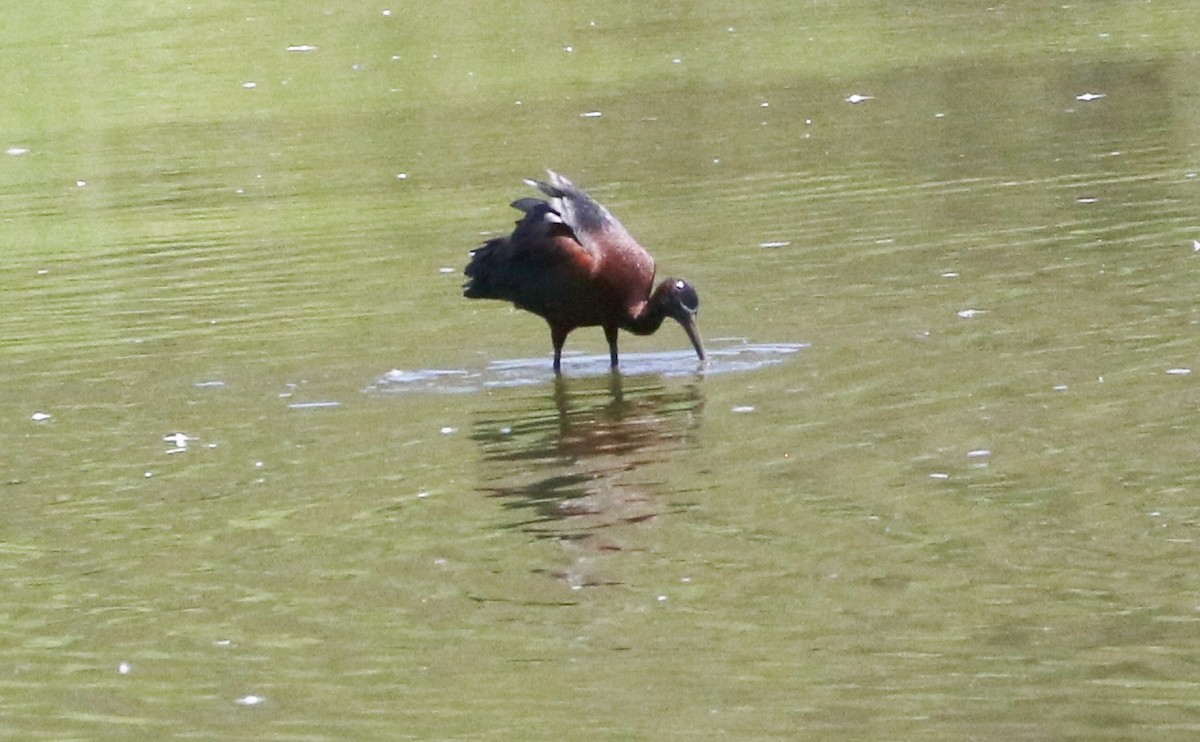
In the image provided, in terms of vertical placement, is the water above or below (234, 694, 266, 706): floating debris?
below

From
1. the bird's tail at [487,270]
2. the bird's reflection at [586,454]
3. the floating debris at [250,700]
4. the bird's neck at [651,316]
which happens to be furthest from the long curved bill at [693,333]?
the floating debris at [250,700]

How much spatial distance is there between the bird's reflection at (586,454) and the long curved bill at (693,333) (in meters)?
0.25

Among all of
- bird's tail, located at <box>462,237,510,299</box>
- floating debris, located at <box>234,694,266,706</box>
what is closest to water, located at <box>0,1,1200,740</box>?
floating debris, located at <box>234,694,266,706</box>

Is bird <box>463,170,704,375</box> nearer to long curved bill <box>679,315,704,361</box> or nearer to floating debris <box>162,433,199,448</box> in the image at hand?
long curved bill <box>679,315,704,361</box>

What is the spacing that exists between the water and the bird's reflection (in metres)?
0.03

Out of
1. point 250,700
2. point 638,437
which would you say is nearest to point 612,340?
point 638,437

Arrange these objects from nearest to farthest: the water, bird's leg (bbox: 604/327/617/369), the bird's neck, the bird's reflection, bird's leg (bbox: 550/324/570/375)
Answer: the water → the bird's reflection → the bird's neck → bird's leg (bbox: 550/324/570/375) → bird's leg (bbox: 604/327/617/369)

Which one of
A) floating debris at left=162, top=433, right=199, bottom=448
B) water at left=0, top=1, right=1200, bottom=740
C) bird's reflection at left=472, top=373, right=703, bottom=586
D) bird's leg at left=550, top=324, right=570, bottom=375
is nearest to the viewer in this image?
water at left=0, top=1, right=1200, bottom=740

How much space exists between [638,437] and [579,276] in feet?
5.03

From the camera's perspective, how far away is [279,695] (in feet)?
21.4

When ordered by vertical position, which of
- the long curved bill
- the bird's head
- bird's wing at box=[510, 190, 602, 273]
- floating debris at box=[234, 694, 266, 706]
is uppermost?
bird's wing at box=[510, 190, 602, 273]

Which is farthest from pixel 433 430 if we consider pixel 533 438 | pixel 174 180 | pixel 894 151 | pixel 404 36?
pixel 404 36

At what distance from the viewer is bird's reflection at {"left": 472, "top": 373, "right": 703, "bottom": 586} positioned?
8.06m

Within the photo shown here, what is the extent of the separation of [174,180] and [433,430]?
30.2 ft
